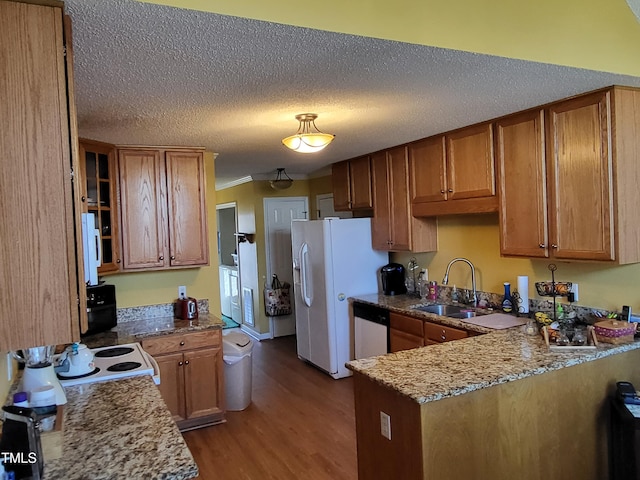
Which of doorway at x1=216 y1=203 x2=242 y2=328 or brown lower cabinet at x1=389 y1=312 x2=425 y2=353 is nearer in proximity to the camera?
brown lower cabinet at x1=389 y1=312 x2=425 y2=353

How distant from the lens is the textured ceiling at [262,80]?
162 cm

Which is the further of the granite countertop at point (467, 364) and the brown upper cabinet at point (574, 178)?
the brown upper cabinet at point (574, 178)

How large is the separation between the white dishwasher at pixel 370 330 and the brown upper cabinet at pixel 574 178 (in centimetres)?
144

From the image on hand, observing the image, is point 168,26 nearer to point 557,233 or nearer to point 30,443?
point 30,443

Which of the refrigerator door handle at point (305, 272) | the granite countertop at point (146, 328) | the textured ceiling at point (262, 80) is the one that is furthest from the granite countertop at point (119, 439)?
the refrigerator door handle at point (305, 272)

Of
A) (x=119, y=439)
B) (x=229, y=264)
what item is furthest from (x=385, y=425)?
(x=229, y=264)

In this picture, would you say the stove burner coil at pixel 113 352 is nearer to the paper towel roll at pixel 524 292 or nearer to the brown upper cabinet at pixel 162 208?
the brown upper cabinet at pixel 162 208

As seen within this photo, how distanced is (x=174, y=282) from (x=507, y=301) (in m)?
2.75

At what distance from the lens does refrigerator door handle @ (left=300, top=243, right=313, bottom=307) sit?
4988 millimetres

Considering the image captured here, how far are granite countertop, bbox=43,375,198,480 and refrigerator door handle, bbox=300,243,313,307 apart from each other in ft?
9.21

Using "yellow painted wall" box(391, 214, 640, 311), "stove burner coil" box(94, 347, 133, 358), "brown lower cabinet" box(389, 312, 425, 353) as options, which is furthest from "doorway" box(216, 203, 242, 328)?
"stove burner coil" box(94, 347, 133, 358)

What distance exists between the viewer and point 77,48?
1.72 meters

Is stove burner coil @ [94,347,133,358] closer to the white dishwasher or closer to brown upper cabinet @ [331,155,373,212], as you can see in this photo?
the white dishwasher

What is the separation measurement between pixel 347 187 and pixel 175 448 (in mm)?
3844
